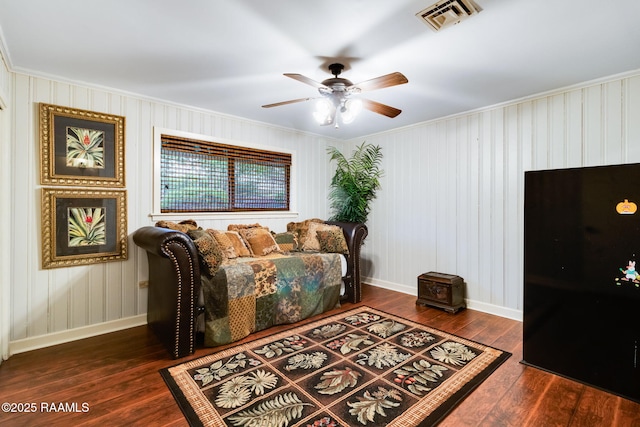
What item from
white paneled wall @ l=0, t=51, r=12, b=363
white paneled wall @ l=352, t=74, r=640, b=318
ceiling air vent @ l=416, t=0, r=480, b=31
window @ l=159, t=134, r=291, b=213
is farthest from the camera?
window @ l=159, t=134, r=291, b=213

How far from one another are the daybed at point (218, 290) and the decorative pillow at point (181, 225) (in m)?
0.23

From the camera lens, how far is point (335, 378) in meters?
2.07

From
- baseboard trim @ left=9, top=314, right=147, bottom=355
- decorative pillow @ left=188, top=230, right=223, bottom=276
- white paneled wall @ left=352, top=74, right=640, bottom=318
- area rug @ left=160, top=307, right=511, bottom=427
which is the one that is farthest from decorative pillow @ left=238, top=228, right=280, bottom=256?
white paneled wall @ left=352, top=74, right=640, bottom=318

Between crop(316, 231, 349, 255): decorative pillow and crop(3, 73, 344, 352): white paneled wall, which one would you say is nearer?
crop(3, 73, 344, 352): white paneled wall

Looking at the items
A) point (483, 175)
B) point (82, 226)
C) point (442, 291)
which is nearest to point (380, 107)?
point (483, 175)

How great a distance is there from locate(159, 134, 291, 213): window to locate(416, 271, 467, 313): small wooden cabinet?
217 cm

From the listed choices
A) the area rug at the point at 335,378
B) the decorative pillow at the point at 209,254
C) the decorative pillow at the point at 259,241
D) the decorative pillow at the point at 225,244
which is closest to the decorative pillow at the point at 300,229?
the decorative pillow at the point at 259,241

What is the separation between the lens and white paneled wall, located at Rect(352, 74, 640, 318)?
2732 mm

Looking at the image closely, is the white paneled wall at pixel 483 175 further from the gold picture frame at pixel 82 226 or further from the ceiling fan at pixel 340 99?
the gold picture frame at pixel 82 226

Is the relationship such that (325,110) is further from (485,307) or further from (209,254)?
(485,307)

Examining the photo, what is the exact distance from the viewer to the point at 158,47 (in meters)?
2.17

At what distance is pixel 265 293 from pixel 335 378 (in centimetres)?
107

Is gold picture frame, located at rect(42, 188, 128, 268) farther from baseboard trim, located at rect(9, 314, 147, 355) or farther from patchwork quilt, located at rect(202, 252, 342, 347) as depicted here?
patchwork quilt, located at rect(202, 252, 342, 347)

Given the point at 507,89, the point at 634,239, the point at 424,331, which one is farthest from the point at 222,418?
the point at 507,89
